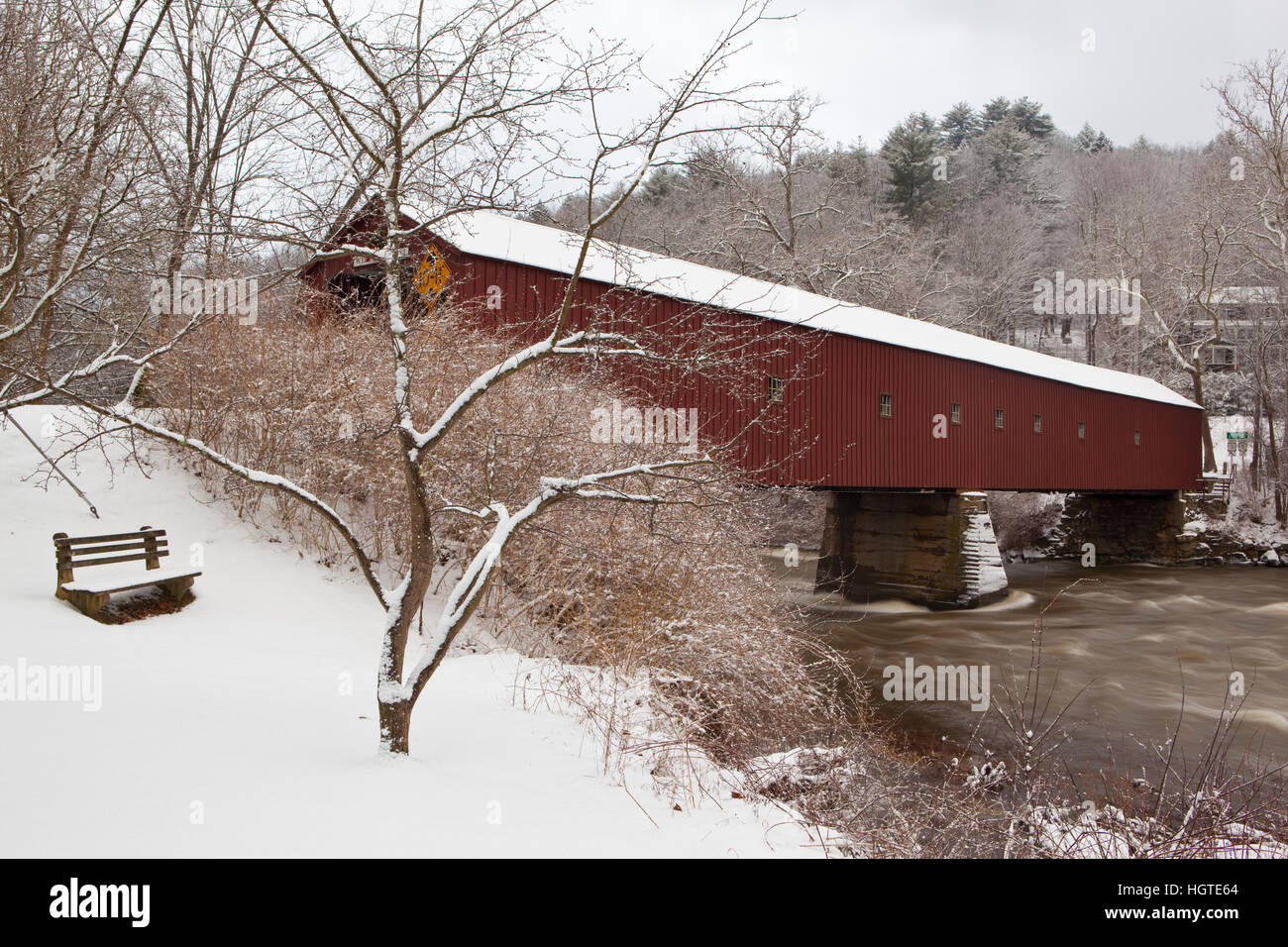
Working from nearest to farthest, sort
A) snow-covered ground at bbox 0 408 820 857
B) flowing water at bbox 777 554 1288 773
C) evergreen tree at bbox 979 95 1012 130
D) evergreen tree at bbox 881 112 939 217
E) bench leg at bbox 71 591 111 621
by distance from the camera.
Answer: snow-covered ground at bbox 0 408 820 857 → bench leg at bbox 71 591 111 621 → flowing water at bbox 777 554 1288 773 → evergreen tree at bbox 881 112 939 217 → evergreen tree at bbox 979 95 1012 130

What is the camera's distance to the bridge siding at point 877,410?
11.6m

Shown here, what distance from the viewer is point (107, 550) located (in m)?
7.44

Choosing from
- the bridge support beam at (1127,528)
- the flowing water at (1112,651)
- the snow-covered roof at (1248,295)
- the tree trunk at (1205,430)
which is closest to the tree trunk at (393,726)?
the flowing water at (1112,651)

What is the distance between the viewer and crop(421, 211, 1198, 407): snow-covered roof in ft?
36.7

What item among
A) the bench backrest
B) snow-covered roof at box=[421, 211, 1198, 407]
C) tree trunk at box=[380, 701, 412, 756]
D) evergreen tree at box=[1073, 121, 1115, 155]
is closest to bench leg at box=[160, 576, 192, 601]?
the bench backrest

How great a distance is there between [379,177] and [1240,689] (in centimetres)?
1115

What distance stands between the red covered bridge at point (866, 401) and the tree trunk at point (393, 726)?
7004mm

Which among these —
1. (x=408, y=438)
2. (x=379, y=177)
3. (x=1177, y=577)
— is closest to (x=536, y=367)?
(x=379, y=177)

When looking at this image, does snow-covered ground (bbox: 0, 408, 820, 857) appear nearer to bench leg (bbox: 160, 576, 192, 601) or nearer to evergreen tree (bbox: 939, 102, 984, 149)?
bench leg (bbox: 160, 576, 192, 601)

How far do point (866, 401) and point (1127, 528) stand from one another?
44.1ft

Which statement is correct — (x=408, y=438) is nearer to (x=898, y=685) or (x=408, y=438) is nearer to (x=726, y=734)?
(x=726, y=734)

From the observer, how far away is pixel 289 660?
6609 mm

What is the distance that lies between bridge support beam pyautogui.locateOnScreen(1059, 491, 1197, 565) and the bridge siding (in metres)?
2.10

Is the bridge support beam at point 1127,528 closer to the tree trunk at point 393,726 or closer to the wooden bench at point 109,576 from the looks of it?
the wooden bench at point 109,576
